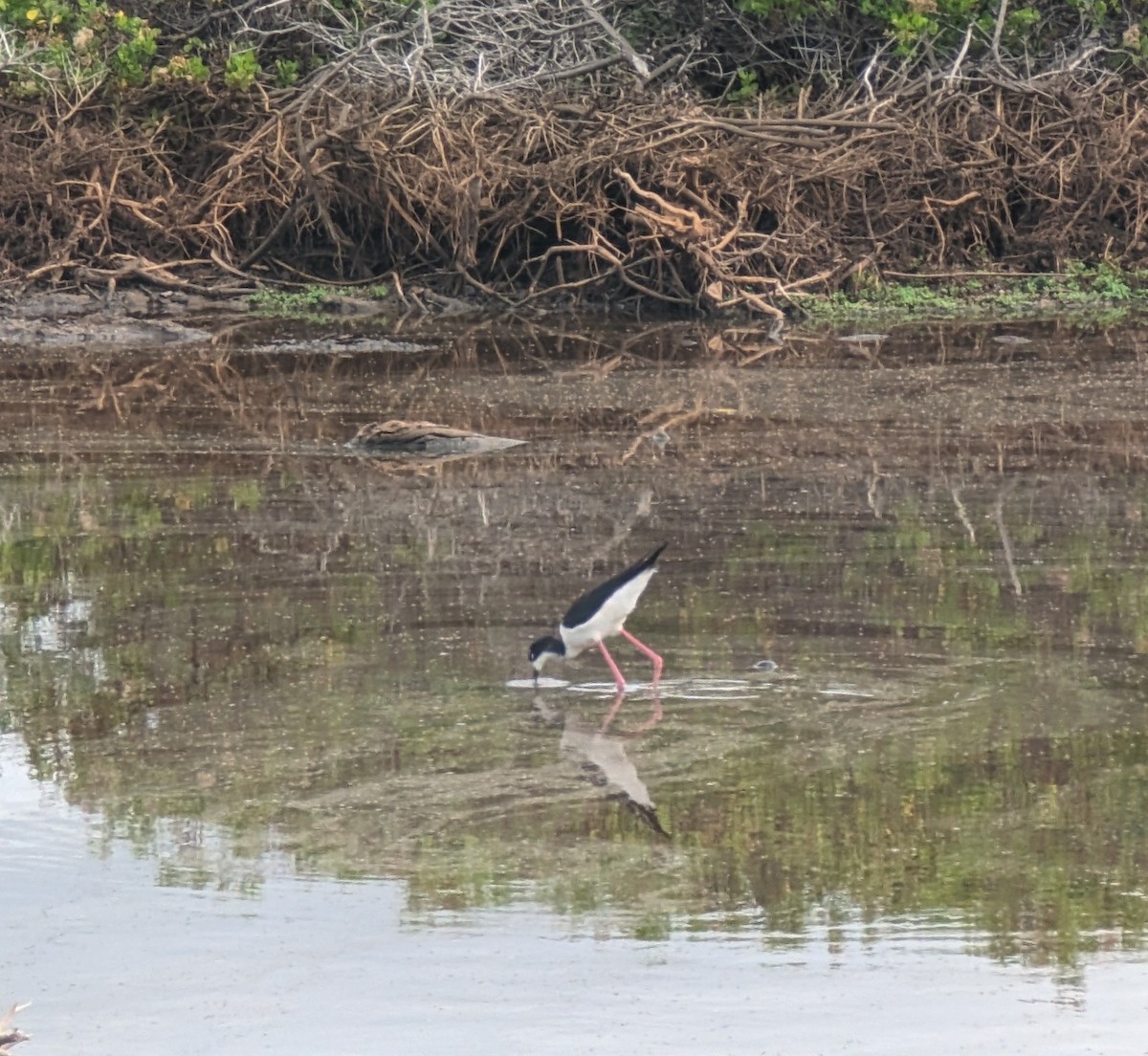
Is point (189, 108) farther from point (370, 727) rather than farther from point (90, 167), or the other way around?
point (370, 727)

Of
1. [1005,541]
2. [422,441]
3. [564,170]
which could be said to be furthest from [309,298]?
[1005,541]

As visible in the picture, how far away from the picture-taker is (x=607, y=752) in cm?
571

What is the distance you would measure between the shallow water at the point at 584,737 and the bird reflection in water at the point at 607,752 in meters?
0.02

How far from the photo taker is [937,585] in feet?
23.7

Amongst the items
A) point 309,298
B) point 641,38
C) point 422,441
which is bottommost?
point 422,441

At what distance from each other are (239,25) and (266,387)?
19.4ft

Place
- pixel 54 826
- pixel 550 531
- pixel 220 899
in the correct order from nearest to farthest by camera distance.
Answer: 1. pixel 220 899
2. pixel 54 826
3. pixel 550 531

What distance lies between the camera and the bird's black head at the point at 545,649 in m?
6.27

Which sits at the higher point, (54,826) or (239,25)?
(239,25)

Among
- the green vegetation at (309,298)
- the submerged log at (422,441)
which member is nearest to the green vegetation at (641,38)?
the green vegetation at (309,298)

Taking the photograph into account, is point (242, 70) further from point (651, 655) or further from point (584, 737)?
point (584, 737)

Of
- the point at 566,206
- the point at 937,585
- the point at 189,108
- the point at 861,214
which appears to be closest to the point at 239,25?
the point at 189,108

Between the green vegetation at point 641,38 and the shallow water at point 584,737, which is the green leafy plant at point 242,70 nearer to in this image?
the green vegetation at point 641,38

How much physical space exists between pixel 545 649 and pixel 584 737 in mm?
494
